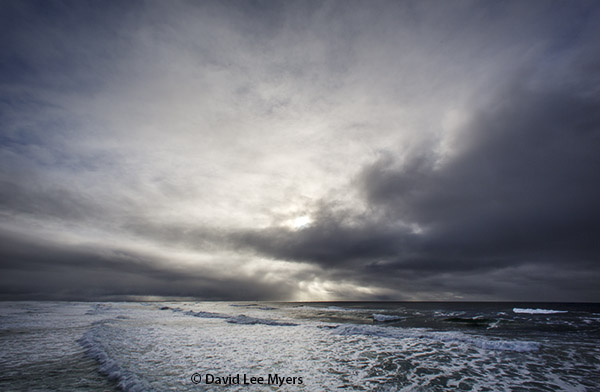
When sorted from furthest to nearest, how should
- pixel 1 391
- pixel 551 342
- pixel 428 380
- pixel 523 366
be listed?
1. pixel 551 342
2. pixel 523 366
3. pixel 428 380
4. pixel 1 391

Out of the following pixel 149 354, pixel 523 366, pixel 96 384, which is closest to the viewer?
pixel 96 384

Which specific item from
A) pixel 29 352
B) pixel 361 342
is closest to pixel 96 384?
pixel 29 352

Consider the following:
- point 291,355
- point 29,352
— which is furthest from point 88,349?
point 291,355

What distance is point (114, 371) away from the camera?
36.1 ft

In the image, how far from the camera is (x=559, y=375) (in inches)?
475

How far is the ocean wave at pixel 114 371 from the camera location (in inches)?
367

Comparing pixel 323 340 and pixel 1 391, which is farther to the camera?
pixel 323 340

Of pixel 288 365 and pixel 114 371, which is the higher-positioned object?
pixel 114 371

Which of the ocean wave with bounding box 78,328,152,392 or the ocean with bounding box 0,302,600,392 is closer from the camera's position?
the ocean wave with bounding box 78,328,152,392

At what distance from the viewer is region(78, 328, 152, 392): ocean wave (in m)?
9.31

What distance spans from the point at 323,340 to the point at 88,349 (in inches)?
577

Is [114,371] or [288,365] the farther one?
[288,365]

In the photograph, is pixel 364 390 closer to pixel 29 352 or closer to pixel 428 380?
pixel 428 380

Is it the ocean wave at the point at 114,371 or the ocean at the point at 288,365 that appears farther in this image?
the ocean at the point at 288,365
